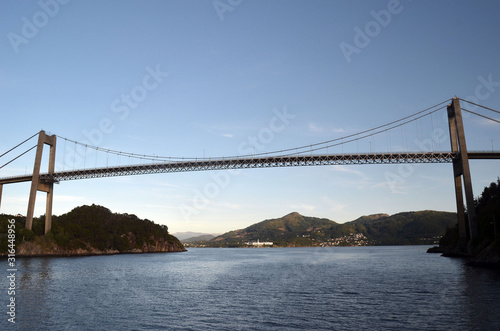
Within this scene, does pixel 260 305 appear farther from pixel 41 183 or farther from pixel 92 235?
pixel 92 235

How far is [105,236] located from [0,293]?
90192mm

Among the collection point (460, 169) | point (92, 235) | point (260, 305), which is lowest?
point (260, 305)

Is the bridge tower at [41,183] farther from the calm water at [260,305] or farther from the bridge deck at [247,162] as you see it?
the calm water at [260,305]

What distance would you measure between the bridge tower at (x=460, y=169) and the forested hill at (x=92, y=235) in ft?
262

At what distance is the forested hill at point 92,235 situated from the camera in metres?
75.8

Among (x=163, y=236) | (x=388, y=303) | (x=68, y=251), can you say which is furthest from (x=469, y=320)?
(x=163, y=236)

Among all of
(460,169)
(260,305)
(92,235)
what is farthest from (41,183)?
(460,169)

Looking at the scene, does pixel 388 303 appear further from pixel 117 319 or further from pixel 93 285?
pixel 93 285

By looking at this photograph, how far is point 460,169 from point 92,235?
9345 cm

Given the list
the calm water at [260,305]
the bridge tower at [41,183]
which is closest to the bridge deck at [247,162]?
the bridge tower at [41,183]

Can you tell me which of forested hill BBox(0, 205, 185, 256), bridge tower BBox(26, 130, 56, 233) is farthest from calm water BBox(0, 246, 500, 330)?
forested hill BBox(0, 205, 185, 256)

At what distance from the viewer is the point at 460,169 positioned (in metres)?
58.9

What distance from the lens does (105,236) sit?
363 feet

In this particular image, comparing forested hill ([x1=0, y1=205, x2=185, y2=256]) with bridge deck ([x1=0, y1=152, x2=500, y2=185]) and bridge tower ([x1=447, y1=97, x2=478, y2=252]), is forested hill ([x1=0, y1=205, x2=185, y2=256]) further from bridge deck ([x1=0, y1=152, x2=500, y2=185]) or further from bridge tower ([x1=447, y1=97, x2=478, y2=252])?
bridge tower ([x1=447, y1=97, x2=478, y2=252])
